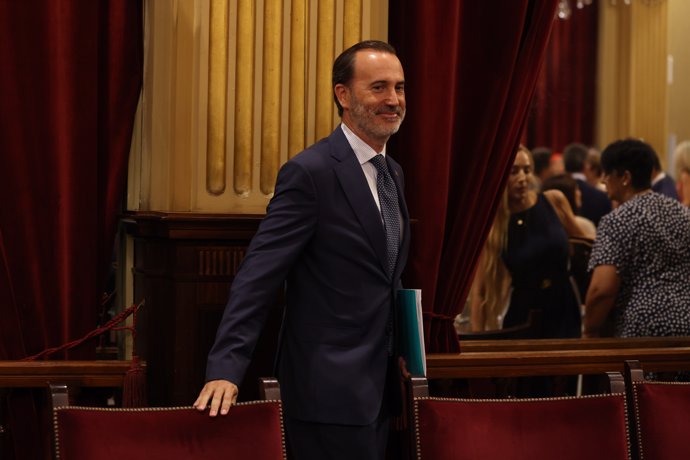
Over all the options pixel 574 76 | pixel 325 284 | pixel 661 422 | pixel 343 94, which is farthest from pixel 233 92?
pixel 574 76

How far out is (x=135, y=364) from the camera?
2.98 metres

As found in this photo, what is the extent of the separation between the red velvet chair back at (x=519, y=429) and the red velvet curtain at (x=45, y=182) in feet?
3.65

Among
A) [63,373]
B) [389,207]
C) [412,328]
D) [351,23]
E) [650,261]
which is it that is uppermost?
[351,23]

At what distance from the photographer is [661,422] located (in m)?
2.72

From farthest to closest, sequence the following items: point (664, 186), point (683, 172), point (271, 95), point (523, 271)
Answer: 1. point (664, 186)
2. point (683, 172)
3. point (523, 271)
4. point (271, 95)

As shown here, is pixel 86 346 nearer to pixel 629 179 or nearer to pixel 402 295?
pixel 402 295

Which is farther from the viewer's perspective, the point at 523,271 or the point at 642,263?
the point at 523,271

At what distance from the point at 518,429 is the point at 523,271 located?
84.5 inches

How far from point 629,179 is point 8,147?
2.34m

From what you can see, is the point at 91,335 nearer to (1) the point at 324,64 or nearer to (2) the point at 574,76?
(1) the point at 324,64

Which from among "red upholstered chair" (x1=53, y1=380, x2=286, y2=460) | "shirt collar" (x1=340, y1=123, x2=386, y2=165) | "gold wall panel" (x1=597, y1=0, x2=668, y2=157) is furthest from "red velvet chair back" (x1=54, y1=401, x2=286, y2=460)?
"gold wall panel" (x1=597, y1=0, x2=668, y2=157)

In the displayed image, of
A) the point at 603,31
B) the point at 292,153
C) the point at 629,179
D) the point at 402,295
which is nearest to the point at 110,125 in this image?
the point at 292,153

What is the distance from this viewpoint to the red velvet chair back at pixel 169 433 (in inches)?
91.9

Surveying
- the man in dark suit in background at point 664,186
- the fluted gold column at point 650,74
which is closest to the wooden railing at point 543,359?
the man in dark suit in background at point 664,186
